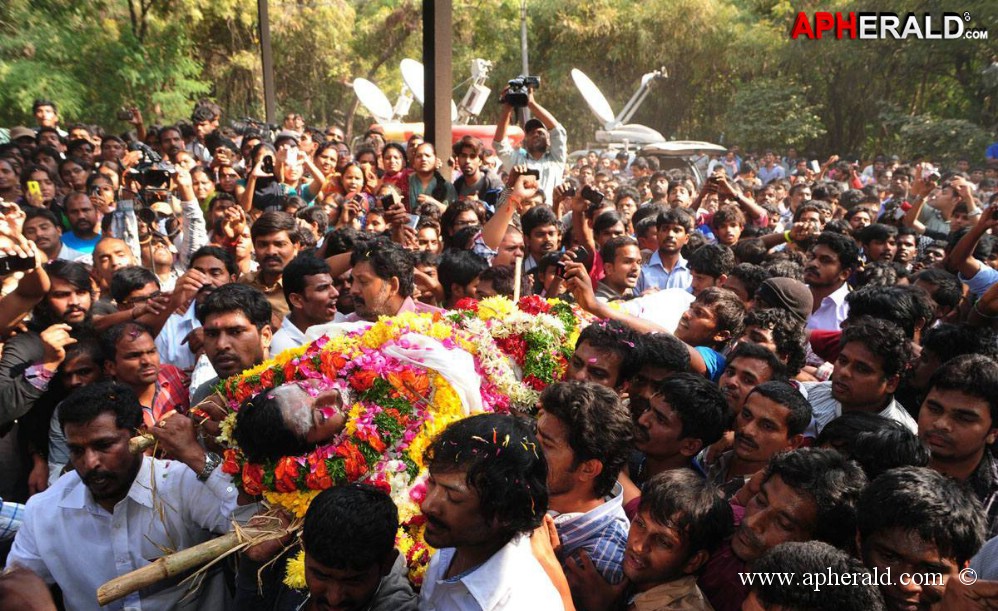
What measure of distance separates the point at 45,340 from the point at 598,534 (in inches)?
122

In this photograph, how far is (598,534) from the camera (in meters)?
2.78

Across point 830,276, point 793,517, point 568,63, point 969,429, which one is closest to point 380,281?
point 793,517

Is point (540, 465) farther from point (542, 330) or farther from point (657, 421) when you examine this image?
point (542, 330)

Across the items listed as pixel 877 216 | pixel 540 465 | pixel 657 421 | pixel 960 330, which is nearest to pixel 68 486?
pixel 540 465

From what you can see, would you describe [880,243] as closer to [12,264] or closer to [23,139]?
[12,264]

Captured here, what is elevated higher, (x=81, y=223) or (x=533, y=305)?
(x=533, y=305)

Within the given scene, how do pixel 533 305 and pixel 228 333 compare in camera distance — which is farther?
pixel 533 305

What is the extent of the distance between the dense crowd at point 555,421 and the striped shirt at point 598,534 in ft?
0.04

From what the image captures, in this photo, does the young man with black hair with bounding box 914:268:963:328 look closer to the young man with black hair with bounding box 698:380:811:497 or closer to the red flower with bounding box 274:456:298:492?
the young man with black hair with bounding box 698:380:811:497

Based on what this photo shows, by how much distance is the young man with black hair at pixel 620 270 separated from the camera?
5.41m

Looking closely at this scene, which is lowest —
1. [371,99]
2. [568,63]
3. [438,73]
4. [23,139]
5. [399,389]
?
[399,389]

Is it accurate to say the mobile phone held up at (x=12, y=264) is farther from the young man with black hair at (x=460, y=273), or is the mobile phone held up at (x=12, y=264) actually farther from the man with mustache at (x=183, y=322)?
the young man with black hair at (x=460, y=273)

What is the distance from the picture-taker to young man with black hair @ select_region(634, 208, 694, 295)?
20.2 ft

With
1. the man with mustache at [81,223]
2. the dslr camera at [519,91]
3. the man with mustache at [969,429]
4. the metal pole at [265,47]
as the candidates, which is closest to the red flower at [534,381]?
the man with mustache at [969,429]
